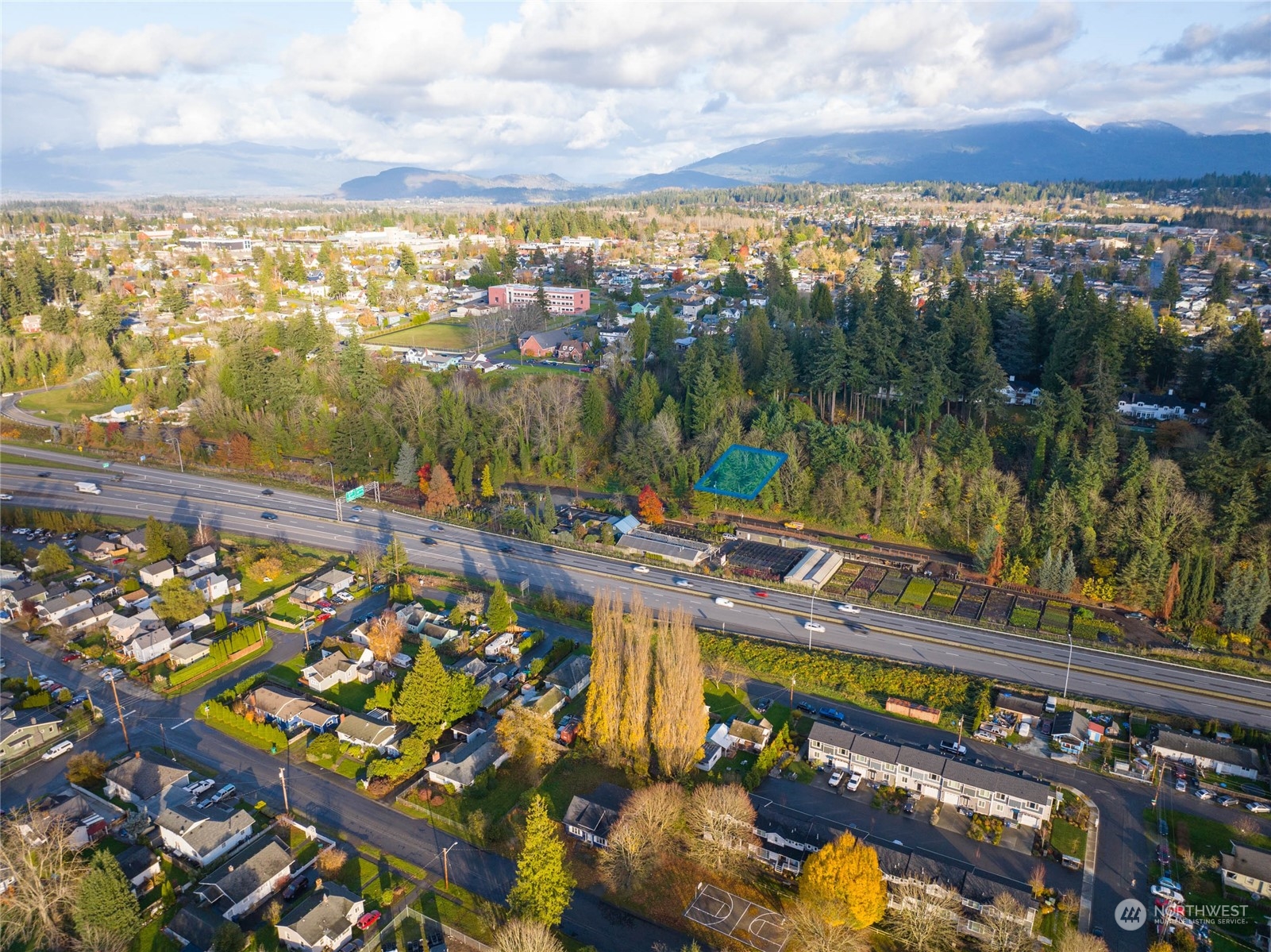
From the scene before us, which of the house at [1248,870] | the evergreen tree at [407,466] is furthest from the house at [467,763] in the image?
the evergreen tree at [407,466]

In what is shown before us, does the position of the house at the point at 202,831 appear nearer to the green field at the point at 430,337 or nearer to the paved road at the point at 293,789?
the paved road at the point at 293,789

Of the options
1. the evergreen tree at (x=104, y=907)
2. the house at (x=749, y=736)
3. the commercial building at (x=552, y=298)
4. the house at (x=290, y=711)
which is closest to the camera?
the evergreen tree at (x=104, y=907)

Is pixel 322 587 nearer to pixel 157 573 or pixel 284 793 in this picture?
pixel 157 573

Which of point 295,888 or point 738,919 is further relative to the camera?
point 295,888

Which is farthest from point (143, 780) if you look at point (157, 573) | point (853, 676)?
point (853, 676)

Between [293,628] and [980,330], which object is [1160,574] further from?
[293,628]

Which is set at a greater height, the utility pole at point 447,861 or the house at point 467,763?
the house at point 467,763

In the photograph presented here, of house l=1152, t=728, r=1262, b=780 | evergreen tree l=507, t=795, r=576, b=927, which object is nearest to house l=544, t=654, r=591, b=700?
evergreen tree l=507, t=795, r=576, b=927
